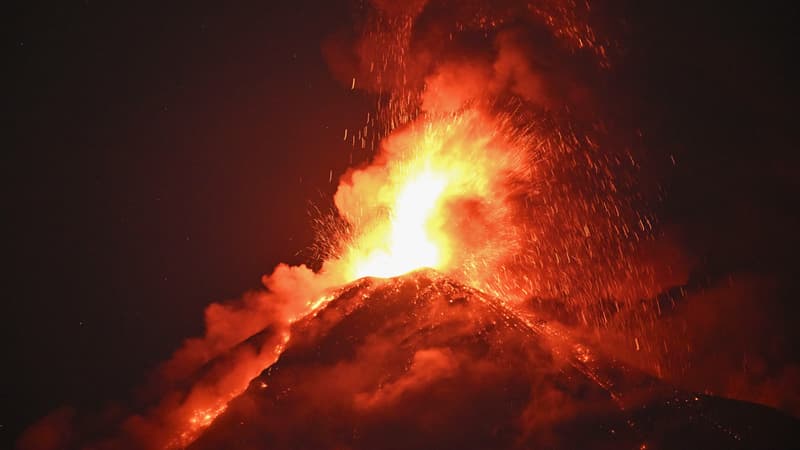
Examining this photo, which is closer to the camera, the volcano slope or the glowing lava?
the volcano slope

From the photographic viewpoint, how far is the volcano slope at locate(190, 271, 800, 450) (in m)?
6.99

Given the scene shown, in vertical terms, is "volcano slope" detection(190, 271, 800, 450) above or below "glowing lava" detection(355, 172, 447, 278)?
below

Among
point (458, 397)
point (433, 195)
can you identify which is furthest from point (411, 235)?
point (458, 397)

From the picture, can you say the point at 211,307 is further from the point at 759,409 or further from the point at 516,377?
the point at 759,409

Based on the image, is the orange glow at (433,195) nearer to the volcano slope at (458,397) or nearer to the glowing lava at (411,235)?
the glowing lava at (411,235)

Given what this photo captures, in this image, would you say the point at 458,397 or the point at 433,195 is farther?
the point at 433,195

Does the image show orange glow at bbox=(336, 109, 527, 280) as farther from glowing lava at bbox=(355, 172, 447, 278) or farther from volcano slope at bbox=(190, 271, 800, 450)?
volcano slope at bbox=(190, 271, 800, 450)

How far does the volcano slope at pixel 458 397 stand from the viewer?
6988mm

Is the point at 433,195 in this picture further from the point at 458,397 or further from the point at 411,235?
the point at 458,397

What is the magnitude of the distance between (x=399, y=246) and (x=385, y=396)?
560 centimetres

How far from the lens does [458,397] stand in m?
7.28

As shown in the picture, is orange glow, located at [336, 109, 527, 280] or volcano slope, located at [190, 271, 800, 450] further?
orange glow, located at [336, 109, 527, 280]

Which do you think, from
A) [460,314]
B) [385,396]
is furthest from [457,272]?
[385,396]

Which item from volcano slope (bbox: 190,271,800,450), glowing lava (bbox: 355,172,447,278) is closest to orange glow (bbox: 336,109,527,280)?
glowing lava (bbox: 355,172,447,278)
